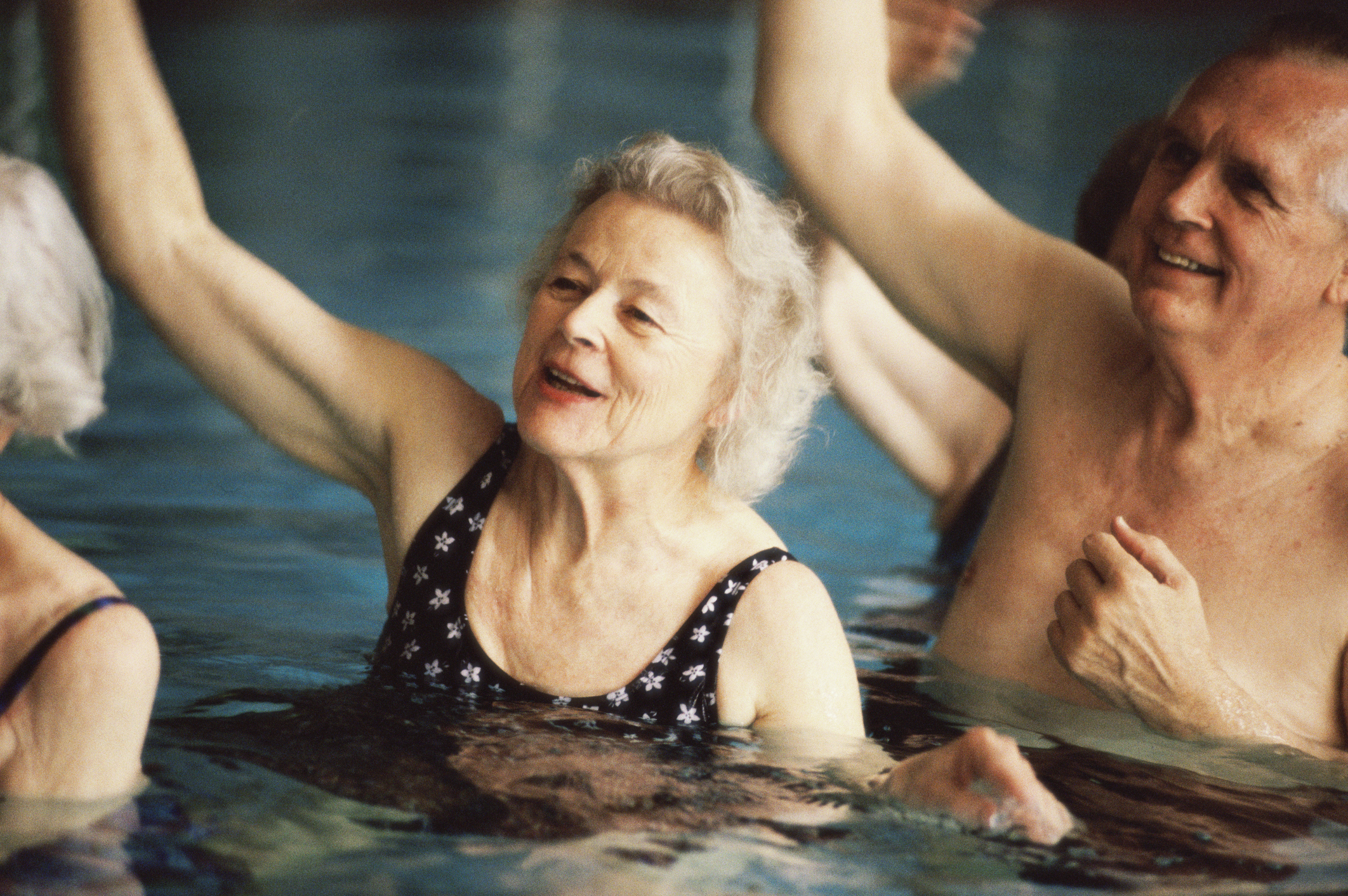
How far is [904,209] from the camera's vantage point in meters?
3.02

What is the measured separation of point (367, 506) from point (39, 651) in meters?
3.26

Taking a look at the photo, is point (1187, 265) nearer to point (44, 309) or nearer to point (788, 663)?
point (788, 663)

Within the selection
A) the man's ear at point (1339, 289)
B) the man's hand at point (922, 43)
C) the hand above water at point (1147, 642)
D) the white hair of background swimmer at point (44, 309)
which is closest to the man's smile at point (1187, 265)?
the man's ear at point (1339, 289)

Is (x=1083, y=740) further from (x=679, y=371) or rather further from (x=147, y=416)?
(x=147, y=416)

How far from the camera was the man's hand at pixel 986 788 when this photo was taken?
209cm

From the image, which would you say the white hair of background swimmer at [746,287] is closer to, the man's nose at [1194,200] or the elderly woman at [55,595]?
the man's nose at [1194,200]

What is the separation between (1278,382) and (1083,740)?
744mm

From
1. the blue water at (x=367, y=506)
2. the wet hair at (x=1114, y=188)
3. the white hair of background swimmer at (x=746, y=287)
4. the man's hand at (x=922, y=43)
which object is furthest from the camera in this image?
the wet hair at (x=1114, y=188)

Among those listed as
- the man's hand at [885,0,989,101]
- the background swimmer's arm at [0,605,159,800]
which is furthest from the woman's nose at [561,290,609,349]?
the man's hand at [885,0,989,101]

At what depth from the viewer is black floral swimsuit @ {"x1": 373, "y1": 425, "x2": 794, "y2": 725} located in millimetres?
2588

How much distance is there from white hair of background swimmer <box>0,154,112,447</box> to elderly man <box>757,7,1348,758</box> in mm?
1457

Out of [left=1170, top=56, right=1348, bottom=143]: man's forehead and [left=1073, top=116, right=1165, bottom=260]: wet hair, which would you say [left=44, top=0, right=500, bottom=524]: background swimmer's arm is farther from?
[left=1073, top=116, right=1165, bottom=260]: wet hair

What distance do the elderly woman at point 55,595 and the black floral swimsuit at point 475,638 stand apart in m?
0.71

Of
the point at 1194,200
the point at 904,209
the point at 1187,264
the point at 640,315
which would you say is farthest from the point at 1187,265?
the point at 640,315
